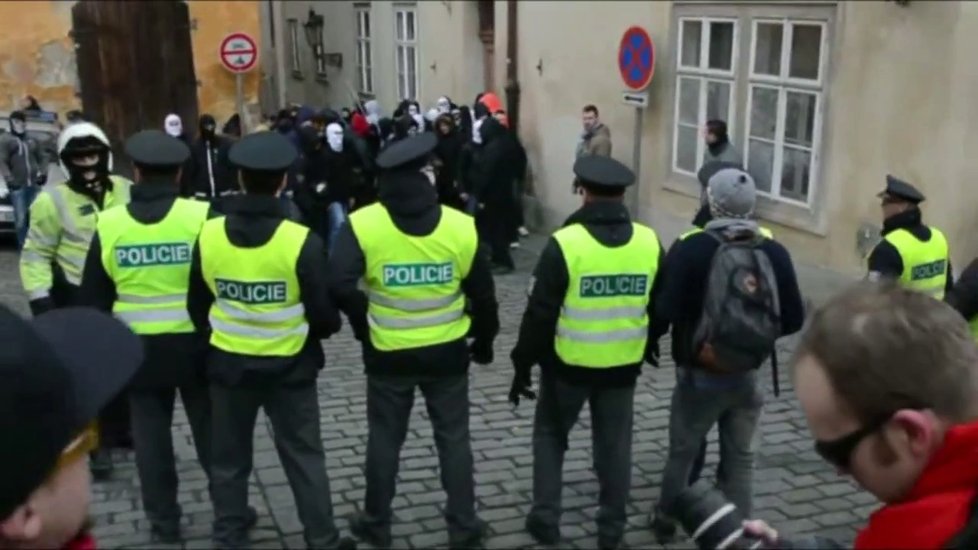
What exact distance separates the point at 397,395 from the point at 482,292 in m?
0.60

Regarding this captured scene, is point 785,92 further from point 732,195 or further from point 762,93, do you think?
point 732,195

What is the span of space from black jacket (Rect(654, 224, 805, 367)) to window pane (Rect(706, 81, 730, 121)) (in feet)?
20.6

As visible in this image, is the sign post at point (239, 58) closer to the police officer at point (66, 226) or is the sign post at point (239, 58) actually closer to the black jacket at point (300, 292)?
the black jacket at point (300, 292)

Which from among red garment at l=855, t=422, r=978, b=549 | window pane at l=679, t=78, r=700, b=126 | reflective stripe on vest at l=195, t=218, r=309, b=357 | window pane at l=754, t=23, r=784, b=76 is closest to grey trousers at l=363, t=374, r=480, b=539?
reflective stripe on vest at l=195, t=218, r=309, b=357

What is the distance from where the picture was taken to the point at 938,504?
1382 millimetres

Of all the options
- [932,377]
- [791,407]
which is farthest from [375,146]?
[932,377]

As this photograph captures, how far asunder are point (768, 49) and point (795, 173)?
1.25 m

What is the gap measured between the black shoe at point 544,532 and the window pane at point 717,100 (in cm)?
653

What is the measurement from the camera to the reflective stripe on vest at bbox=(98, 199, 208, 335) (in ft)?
14.7

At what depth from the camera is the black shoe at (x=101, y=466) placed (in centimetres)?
543

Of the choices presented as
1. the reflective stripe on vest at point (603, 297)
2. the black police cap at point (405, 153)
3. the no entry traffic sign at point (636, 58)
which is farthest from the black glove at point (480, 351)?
the no entry traffic sign at point (636, 58)

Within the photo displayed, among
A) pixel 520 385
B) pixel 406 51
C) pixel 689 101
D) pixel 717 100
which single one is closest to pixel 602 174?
pixel 520 385

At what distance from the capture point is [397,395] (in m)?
4.57

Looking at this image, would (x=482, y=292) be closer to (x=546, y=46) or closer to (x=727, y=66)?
(x=727, y=66)
